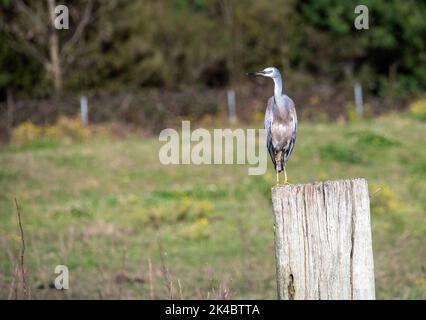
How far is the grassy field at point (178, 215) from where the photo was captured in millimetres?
7828

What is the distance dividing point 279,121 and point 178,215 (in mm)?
7348

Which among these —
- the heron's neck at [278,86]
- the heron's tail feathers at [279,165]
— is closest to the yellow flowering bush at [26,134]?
the heron's tail feathers at [279,165]

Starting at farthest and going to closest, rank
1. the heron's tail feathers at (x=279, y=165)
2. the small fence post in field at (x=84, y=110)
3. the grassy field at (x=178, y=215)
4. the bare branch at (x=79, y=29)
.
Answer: the bare branch at (x=79, y=29)
the small fence post in field at (x=84, y=110)
the grassy field at (x=178, y=215)
the heron's tail feathers at (x=279, y=165)

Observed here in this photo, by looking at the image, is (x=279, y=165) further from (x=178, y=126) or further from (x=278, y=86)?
(x=178, y=126)

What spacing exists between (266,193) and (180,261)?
3.59 m

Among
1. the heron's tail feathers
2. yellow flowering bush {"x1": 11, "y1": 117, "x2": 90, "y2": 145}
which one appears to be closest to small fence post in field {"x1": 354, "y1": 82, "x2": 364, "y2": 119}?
yellow flowering bush {"x1": 11, "y1": 117, "x2": 90, "y2": 145}

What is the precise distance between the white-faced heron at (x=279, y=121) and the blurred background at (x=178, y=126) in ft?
2.79

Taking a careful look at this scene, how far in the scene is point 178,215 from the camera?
10883mm

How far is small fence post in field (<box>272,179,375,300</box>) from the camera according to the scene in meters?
3.07

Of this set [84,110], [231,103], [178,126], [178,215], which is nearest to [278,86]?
[178,215]

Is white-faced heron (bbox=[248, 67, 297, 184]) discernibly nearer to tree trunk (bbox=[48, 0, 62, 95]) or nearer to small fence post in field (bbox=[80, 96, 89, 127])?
small fence post in field (bbox=[80, 96, 89, 127])

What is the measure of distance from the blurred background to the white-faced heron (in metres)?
0.85

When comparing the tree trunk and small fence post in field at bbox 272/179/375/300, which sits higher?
the tree trunk

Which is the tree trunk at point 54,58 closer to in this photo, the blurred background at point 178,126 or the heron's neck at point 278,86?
the blurred background at point 178,126
